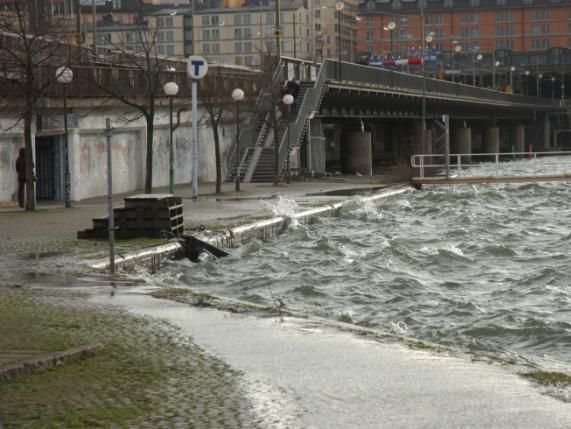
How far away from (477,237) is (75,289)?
17988mm

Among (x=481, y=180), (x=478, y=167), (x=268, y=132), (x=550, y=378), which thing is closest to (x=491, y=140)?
(x=478, y=167)

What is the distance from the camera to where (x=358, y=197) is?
1645 inches

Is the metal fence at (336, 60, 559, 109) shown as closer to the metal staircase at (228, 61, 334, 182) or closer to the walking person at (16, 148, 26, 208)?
the metal staircase at (228, 61, 334, 182)

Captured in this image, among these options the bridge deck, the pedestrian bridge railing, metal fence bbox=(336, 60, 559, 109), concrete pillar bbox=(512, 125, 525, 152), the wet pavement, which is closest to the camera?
the wet pavement

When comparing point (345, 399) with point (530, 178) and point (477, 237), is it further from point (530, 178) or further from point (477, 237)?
point (530, 178)

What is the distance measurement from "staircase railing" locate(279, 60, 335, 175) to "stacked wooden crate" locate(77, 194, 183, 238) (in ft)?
106

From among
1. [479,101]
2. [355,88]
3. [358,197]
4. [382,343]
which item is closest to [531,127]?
[479,101]

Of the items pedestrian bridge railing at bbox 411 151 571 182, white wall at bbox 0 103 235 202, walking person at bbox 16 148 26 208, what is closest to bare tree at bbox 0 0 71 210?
walking person at bbox 16 148 26 208

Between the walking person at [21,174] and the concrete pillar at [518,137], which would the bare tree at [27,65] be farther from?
the concrete pillar at [518,137]

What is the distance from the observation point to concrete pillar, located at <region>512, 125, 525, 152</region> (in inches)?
5877

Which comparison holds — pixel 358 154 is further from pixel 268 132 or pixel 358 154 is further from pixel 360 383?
pixel 360 383

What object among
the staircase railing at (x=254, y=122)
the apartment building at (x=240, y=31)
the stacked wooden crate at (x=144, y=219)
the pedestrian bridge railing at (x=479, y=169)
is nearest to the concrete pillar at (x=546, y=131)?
the apartment building at (x=240, y=31)

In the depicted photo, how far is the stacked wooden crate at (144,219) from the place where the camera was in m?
24.2

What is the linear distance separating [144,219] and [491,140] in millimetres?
110834
